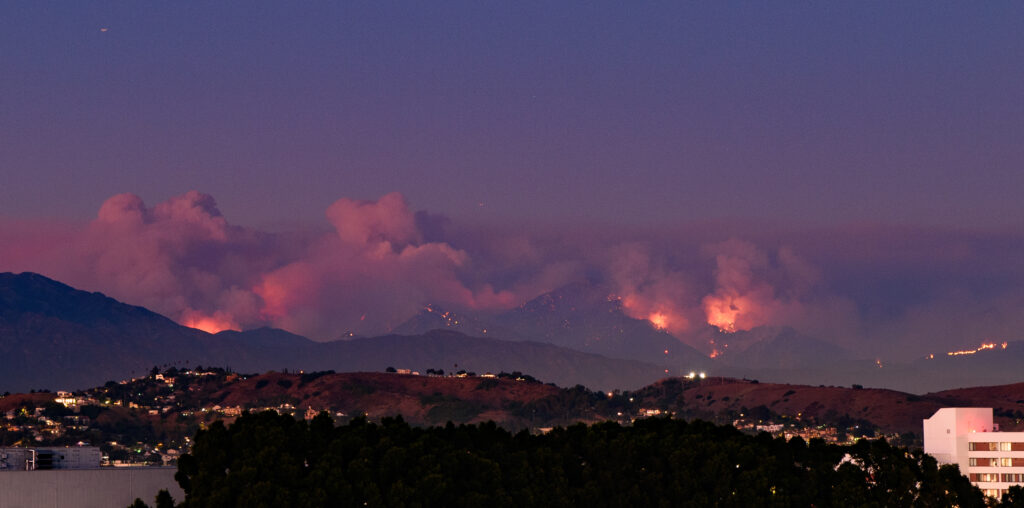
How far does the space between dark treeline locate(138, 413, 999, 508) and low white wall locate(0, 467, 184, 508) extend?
25.3 ft

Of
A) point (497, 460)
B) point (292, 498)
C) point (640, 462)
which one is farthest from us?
point (640, 462)

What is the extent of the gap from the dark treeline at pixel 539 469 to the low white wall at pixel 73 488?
771 centimetres

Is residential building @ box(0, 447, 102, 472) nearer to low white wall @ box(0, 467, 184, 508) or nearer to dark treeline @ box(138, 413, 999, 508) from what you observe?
low white wall @ box(0, 467, 184, 508)

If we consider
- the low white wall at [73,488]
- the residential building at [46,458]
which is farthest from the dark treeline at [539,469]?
the residential building at [46,458]

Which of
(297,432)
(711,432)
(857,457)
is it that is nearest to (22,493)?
(297,432)

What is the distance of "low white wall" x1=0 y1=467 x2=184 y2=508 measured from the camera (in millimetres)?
113562

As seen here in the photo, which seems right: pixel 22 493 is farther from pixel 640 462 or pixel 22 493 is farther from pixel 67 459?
pixel 640 462

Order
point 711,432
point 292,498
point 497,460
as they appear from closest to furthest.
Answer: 1. point 292,498
2. point 497,460
3. point 711,432

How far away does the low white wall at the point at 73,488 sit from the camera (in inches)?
4471

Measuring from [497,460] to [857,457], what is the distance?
3664cm

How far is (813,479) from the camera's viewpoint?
135 meters

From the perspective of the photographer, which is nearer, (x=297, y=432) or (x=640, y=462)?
(x=297, y=432)

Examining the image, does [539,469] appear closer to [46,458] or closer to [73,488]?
[73,488]

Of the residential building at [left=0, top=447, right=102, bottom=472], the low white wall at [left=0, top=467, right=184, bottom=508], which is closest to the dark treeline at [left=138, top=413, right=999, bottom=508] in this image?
the low white wall at [left=0, top=467, right=184, bottom=508]
